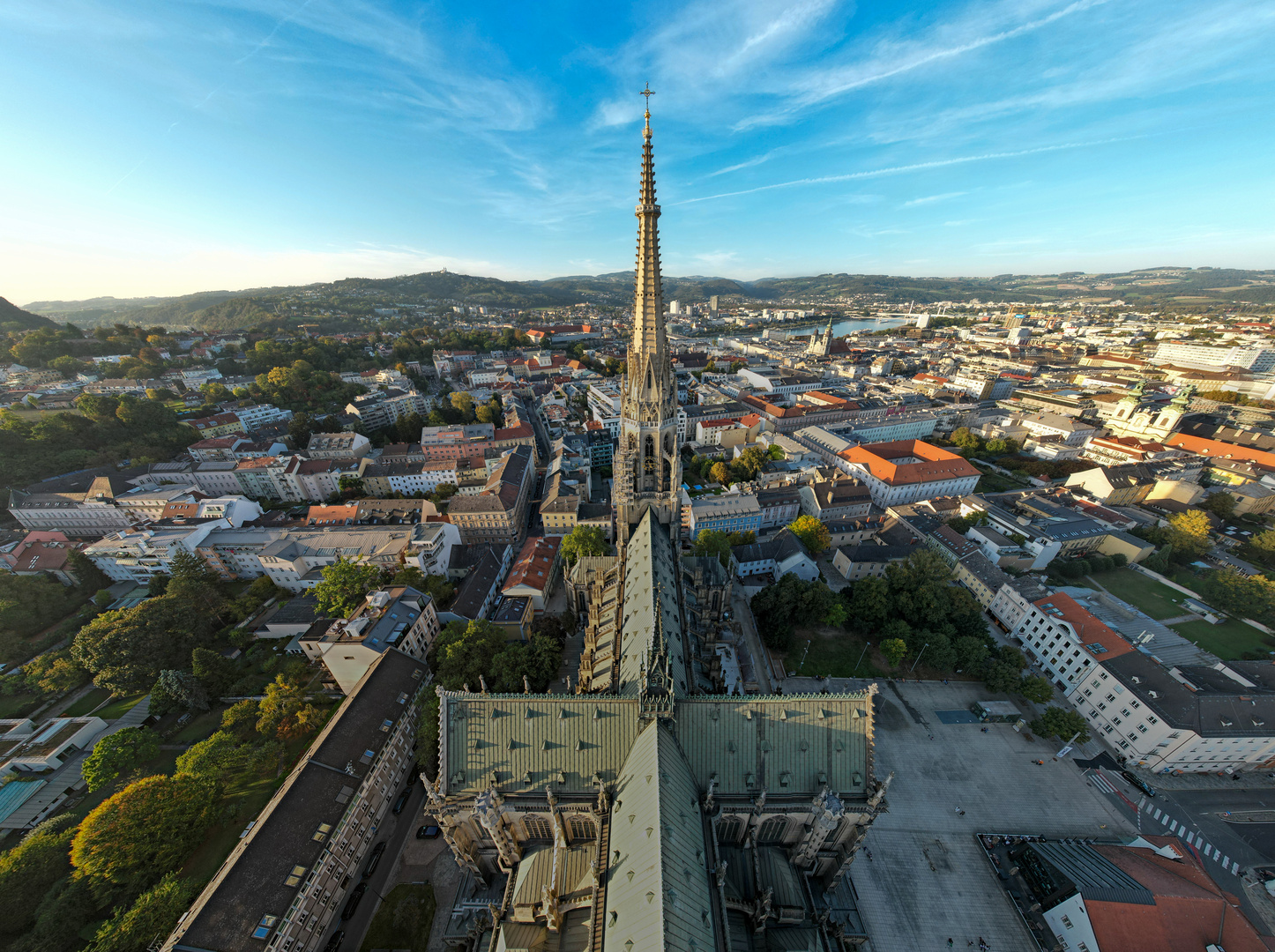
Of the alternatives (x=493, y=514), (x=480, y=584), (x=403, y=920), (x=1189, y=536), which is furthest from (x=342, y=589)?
(x=1189, y=536)

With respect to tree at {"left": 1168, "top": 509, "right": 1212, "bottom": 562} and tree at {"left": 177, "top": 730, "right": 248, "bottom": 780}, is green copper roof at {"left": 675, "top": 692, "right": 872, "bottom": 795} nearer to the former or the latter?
tree at {"left": 177, "top": 730, "right": 248, "bottom": 780}

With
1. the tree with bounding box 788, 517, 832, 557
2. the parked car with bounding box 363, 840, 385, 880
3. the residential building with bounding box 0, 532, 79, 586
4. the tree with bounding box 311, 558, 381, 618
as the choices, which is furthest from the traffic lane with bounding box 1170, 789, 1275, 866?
the residential building with bounding box 0, 532, 79, 586

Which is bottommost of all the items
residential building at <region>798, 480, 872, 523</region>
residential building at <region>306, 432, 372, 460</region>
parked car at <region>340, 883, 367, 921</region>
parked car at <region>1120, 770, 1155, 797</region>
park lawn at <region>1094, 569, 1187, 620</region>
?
parked car at <region>1120, 770, 1155, 797</region>

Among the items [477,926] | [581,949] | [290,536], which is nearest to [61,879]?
[477,926]

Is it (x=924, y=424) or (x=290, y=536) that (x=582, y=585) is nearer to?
(x=290, y=536)

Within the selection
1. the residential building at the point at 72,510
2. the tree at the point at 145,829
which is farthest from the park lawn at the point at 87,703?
the residential building at the point at 72,510

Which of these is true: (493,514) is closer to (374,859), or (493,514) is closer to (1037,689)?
(374,859)
